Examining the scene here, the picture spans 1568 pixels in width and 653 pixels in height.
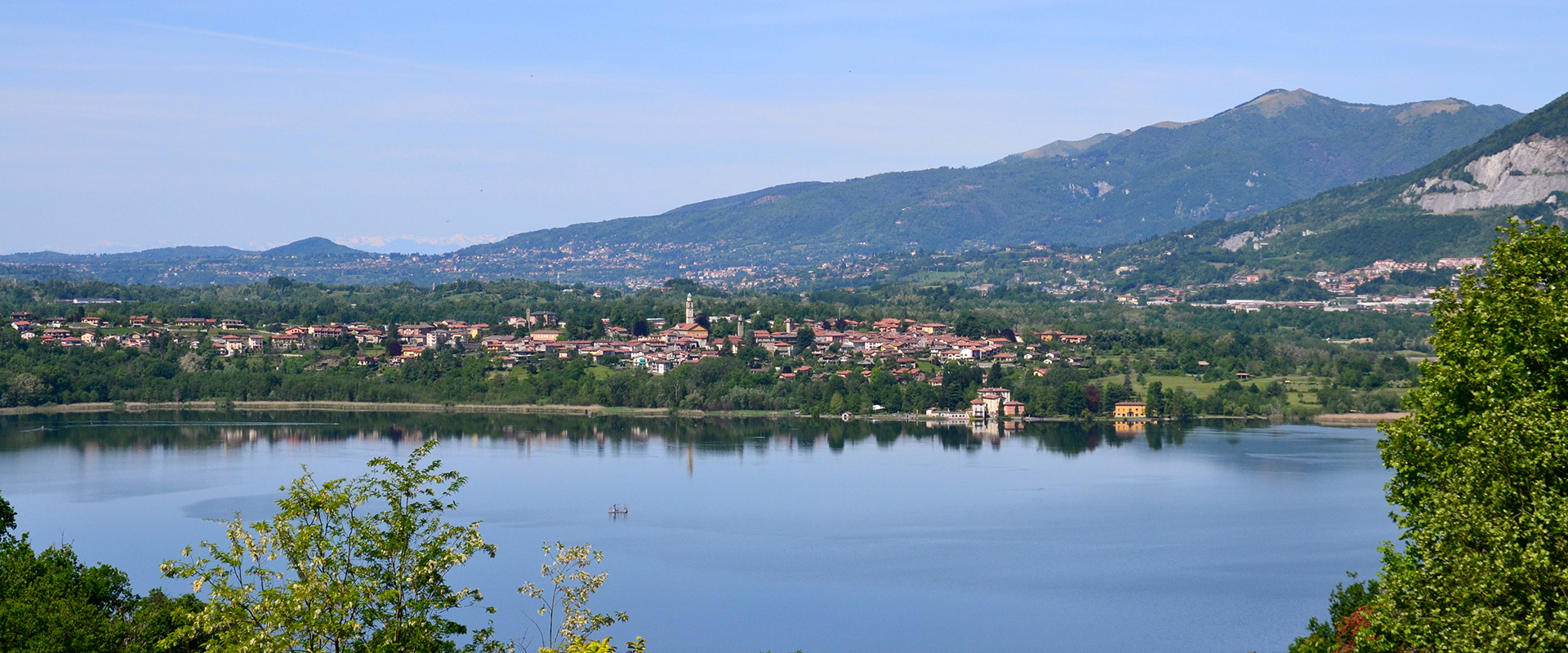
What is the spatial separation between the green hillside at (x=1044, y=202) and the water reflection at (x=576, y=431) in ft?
389

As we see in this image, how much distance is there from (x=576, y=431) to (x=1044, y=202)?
151320 mm

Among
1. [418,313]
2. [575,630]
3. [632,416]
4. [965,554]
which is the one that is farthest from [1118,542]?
[418,313]

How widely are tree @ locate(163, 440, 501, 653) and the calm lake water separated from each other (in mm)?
10675

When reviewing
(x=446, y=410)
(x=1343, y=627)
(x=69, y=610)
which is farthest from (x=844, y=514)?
(x=446, y=410)

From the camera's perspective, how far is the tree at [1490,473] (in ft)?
25.1

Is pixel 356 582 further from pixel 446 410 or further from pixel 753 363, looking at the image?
pixel 753 363

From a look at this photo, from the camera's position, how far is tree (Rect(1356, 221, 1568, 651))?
25.1 feet

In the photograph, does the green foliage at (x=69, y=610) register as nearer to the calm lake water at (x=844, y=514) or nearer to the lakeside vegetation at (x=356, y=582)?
Result: the lakeside vegetation at (x=356, y=582)

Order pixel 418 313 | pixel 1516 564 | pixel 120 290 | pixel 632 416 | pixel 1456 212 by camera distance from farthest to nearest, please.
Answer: pixel 1456 212 → pixel 120 290 → pixel 418 313 → pixel 632 416 → pixel 1516 564

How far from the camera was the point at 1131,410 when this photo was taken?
45.2 m

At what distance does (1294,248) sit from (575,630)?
9647 cm

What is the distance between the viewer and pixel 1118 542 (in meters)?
24.8

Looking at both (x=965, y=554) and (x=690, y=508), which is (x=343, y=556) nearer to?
(x=965, y=554)

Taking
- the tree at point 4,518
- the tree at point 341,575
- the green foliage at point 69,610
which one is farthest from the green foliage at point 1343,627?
the tree at point 4,518
